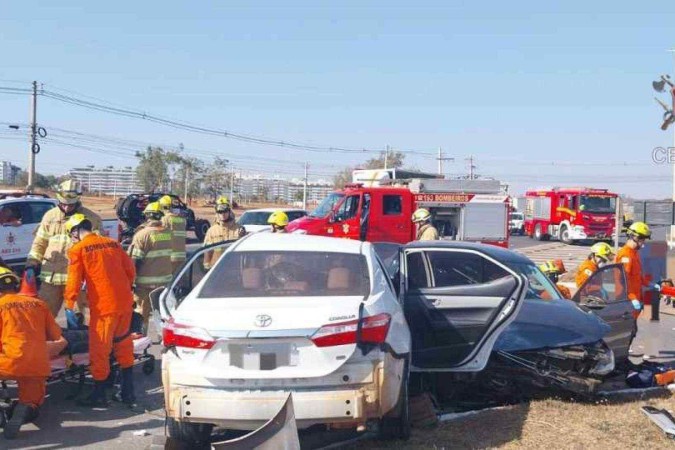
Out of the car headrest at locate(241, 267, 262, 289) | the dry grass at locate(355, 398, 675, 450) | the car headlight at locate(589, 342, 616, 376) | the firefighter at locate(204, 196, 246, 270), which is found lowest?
the dry grass at locate(355, 398, 675, 450)

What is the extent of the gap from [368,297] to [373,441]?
1.23 meters

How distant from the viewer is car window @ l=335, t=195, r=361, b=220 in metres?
19.9

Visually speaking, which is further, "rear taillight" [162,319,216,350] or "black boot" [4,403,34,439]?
"black boot" [4,403,34,439]

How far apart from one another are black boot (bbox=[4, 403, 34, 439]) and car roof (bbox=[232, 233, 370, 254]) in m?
2.12

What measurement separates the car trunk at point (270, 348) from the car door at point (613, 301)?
13.3ft

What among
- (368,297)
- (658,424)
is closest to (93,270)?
(368,297)

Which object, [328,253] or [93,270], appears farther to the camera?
[93,270]

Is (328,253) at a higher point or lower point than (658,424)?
higher

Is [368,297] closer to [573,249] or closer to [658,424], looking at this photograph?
[658,424]

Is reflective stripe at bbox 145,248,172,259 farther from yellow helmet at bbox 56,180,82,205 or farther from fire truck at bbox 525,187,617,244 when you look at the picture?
fire truck at bbox 525,187,617,244

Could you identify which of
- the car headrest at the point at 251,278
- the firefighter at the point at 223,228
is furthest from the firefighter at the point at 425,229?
the car headrest at the point at 251,278

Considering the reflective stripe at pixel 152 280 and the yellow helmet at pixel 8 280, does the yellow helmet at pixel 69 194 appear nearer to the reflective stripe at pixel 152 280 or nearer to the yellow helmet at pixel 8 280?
the reflective stripe at pixel 152 280

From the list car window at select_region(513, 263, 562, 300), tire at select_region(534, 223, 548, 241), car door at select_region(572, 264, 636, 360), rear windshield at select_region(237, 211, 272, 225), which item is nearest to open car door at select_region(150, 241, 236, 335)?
car window at select_region(513, 263, 562, 300)

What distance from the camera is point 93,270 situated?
7.05 m
